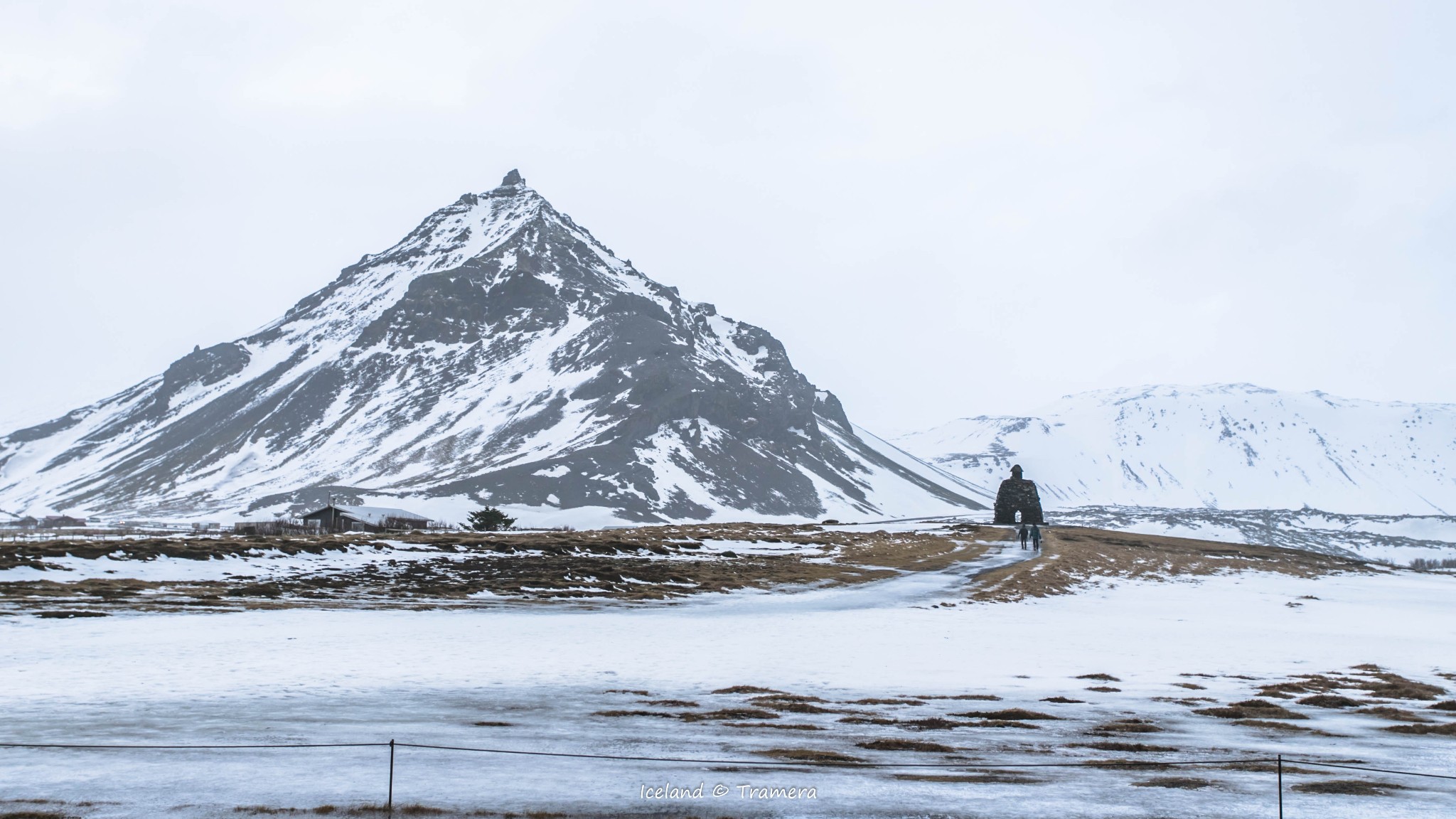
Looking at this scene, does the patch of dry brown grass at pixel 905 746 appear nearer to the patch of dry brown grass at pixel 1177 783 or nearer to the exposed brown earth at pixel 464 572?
the patch of dry brown grass at pixel 1177 783

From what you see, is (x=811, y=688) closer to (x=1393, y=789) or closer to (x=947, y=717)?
(x=947, y=717)

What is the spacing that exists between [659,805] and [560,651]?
49.7 ft

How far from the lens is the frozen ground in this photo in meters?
11.4

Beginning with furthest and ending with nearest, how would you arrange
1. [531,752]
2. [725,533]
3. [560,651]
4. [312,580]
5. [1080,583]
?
[725,533]
[1080,583]
[312,580]
[560,651]
[531,752]

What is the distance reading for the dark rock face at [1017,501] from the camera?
112m

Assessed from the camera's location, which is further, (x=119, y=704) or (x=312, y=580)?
(x=312, y=580)

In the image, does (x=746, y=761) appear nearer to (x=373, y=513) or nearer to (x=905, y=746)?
(x=905, y=746)

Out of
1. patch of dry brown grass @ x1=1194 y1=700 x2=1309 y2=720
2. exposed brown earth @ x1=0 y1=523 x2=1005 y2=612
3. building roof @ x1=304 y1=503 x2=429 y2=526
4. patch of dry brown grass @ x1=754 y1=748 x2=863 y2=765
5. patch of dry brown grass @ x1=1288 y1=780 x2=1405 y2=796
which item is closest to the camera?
patch of dry brown grass @ x1=1288 y1=780 x2=1405 y2=796

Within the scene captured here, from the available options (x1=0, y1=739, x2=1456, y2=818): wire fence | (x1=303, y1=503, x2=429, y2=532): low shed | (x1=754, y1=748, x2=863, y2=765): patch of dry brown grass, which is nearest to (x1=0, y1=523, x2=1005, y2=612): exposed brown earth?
(x1=0, y1=739, x2=1456, y2=818): wire fence

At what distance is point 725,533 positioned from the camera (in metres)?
87.2

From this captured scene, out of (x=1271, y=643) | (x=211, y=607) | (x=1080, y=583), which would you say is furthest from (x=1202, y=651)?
(x=211, y=607)

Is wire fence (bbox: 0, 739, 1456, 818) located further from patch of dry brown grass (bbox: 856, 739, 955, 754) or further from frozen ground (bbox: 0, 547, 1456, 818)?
patch of dry brown grass (bbox: 856, 739, 955, 754)

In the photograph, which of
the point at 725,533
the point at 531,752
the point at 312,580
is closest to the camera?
the point at 531,752

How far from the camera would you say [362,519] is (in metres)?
108
